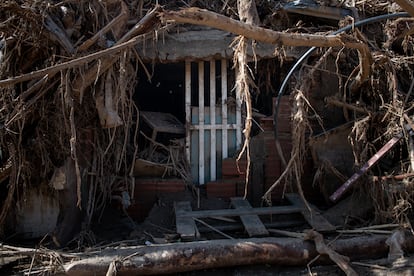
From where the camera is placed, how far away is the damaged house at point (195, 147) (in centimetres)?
417

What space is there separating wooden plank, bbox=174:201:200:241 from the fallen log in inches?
10.8

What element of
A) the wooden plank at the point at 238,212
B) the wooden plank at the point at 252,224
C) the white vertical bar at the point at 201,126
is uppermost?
the white vertical bar at the point at 201,126

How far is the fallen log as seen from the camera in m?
3.88

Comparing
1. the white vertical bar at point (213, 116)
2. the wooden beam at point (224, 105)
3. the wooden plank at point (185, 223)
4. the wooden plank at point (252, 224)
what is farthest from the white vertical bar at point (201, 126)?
the wooden plank at point (252, 224)

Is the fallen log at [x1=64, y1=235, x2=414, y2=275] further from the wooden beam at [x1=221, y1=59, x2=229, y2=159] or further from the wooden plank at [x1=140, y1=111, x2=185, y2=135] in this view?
the wooden plank at [x1=140, y1=111, x2=185, y2=135]

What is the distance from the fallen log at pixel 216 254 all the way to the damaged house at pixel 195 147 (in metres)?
0.01

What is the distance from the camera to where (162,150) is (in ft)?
19.7

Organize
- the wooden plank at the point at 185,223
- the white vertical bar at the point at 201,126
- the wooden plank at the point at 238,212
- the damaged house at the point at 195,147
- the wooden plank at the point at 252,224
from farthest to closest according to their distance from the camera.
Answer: the white vertical bar at the point at 201,126 → the wooden plank at the point at 238,212 → the wooden plank at the point at 252,224 → the wooden plank at the point at 185,223 → the damaged house at the point at 195,147

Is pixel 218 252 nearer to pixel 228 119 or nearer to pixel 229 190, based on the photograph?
pixel 229 190

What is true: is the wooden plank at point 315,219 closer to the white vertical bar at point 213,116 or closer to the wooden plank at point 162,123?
the white vertical bar at point 213,116

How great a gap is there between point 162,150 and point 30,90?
2.11m

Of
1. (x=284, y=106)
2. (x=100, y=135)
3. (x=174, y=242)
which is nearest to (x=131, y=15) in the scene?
(x=100, y=135)

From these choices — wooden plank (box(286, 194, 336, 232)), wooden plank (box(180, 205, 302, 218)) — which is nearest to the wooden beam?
wooden plank (box(180, 205, 302, 218))

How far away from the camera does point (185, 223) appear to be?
4.71 m
